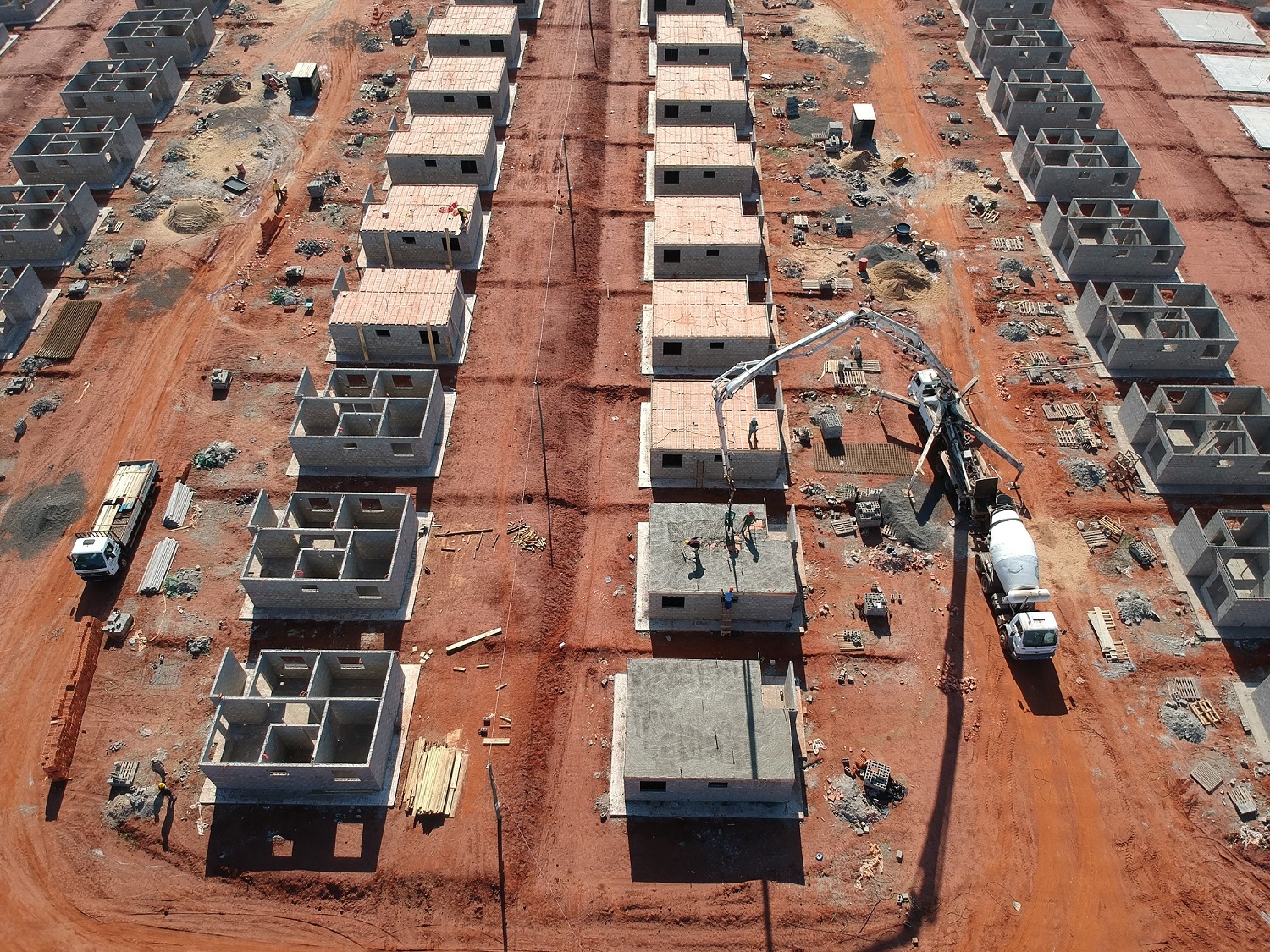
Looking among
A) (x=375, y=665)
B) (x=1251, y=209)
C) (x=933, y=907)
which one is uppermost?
(x=1251, y=209)

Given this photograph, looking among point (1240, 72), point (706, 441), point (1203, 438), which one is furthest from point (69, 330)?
point (1240, 72)

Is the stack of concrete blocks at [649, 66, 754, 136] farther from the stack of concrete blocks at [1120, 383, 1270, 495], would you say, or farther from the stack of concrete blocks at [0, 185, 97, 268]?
the stack of concrete blocks at [0, 185, 97, 268]

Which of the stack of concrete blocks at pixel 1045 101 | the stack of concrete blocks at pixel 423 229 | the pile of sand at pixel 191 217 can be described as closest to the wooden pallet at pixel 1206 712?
the stack of concrete blocks at pixel 1045 101

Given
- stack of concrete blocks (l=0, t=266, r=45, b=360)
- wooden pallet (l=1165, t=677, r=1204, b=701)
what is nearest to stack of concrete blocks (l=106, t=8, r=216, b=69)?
stack of concrete blocks (l=0, t=266, r=45, b=360)

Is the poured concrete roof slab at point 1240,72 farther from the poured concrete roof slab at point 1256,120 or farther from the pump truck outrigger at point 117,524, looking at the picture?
the pump truck outrigger at point 117,524

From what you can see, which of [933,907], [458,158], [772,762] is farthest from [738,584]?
[458,158]

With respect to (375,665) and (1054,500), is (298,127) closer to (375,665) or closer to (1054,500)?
(375,665)
